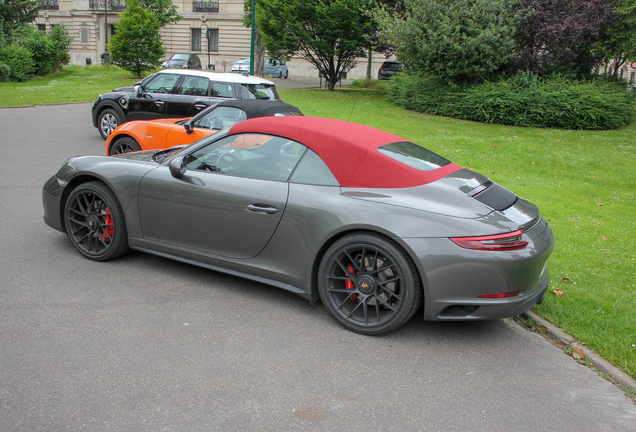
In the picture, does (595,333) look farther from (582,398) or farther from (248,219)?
(248,219)

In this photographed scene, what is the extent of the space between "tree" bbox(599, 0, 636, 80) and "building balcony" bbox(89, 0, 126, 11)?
46313mm

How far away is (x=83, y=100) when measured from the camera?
20141 millimetres

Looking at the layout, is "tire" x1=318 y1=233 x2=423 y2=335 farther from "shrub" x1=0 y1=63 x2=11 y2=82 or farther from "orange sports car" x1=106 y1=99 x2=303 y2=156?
"shrub" x1=0 y1=63 x2=11 y2=82

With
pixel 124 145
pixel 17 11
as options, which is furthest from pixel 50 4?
pixel 124 145

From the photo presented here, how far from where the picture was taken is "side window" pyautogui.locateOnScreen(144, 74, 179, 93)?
11.2 meters

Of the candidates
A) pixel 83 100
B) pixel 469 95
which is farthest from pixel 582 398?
pixel 83 100

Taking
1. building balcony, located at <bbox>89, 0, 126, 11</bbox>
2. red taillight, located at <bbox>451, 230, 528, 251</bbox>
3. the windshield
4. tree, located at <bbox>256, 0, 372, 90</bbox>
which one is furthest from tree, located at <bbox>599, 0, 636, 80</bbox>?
building balcony, located at <bbox>89, 0, 126, 11</bbox>

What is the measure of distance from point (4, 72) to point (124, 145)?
22.4 m

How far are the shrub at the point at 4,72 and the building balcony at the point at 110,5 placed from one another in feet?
95.6

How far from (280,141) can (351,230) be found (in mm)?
979

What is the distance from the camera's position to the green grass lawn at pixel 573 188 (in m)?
4.23

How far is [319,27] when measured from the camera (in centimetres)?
2477

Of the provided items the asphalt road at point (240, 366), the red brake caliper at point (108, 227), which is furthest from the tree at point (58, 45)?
the asphalt road at point (240, 366)

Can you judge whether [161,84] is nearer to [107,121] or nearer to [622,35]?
[107,121]
